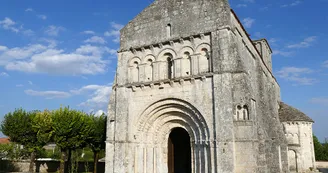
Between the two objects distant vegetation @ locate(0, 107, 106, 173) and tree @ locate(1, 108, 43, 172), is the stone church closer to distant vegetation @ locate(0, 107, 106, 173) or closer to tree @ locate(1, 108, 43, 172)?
distant vegetation @ locate(0, 107, 106, 173)

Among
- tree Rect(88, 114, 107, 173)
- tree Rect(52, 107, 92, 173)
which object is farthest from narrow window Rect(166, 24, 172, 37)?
tree Rect(88, 114, 107, 173)

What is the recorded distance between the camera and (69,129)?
19.8 meters

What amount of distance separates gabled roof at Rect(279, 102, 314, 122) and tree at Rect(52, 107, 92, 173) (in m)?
17.1

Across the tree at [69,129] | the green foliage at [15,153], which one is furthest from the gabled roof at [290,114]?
the green foliage at [15,153]

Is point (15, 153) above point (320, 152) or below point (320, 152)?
above

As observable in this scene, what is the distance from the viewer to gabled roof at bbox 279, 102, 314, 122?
80.7ft

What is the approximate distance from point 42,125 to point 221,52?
588 inches

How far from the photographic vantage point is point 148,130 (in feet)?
49.7

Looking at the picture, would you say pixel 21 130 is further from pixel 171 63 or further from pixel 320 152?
pixel 320 152

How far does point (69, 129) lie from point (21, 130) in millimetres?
4570

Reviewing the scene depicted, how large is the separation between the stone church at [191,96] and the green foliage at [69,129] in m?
5.63

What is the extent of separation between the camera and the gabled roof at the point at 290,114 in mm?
24594

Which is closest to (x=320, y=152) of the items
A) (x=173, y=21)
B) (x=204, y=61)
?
(x=204, y=61)

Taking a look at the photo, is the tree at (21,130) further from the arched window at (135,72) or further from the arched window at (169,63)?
the arched window at (169,63)
